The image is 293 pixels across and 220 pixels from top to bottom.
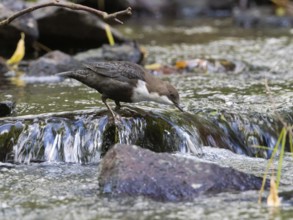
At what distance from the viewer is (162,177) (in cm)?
407

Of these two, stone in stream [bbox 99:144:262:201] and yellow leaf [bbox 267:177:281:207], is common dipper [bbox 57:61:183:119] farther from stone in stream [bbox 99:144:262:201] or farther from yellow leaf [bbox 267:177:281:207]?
yellow leaf [bbox 267:177:281:207]

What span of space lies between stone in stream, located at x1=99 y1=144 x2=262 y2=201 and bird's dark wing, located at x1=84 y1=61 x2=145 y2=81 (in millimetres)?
1148

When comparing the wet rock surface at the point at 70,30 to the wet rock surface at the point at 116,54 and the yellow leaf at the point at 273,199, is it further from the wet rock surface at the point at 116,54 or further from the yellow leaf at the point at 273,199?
the yellow leaf at the point at 273,199

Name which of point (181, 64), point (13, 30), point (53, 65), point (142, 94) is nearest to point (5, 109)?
point (142, 94)

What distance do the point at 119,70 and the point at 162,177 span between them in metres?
1.43

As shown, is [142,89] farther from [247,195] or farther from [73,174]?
[247,195]

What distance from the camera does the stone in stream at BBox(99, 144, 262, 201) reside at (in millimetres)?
4035

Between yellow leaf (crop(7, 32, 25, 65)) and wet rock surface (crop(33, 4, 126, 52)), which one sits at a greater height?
wet rock surface (crop(33, 4, 126, 52))

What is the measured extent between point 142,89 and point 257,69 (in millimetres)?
3562

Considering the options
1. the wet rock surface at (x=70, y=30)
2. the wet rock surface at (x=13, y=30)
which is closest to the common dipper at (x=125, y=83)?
the wet rock surface at (x=13, y=30)

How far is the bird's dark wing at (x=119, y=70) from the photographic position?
5.25 meters

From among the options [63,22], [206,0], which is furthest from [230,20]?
[63,22]

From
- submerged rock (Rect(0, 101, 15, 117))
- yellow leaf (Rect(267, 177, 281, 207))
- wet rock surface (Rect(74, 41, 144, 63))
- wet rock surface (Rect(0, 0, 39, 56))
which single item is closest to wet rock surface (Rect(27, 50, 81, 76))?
wet rock surface (Rect(74, 41, 144, 63))

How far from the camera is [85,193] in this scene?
417cm
